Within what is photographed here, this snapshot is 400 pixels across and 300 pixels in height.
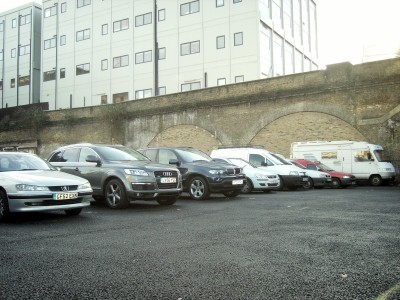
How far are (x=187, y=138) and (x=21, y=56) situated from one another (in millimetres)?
32879

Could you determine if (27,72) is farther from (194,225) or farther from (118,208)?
(194,225)

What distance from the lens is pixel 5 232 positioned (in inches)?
260

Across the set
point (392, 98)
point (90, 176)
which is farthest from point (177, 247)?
point (392, 98)

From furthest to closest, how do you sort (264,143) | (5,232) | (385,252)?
1. (264,143)
2. (5,232)
3. (385,252)

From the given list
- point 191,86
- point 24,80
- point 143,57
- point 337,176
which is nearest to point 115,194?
point 337,176

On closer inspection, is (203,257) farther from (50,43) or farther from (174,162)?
(50,43)

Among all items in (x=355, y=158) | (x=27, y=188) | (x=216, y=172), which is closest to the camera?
(x=27, y=188)

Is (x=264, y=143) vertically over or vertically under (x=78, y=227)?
over

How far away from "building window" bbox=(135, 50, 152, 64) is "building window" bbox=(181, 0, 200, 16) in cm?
510

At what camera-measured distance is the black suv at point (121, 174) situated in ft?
31.8

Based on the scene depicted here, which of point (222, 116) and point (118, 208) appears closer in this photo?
point (118, 208)

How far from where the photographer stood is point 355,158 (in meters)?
20.9

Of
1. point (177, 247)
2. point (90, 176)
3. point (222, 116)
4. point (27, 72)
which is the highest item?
point (27, 72)

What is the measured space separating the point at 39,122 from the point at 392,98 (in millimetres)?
28302
